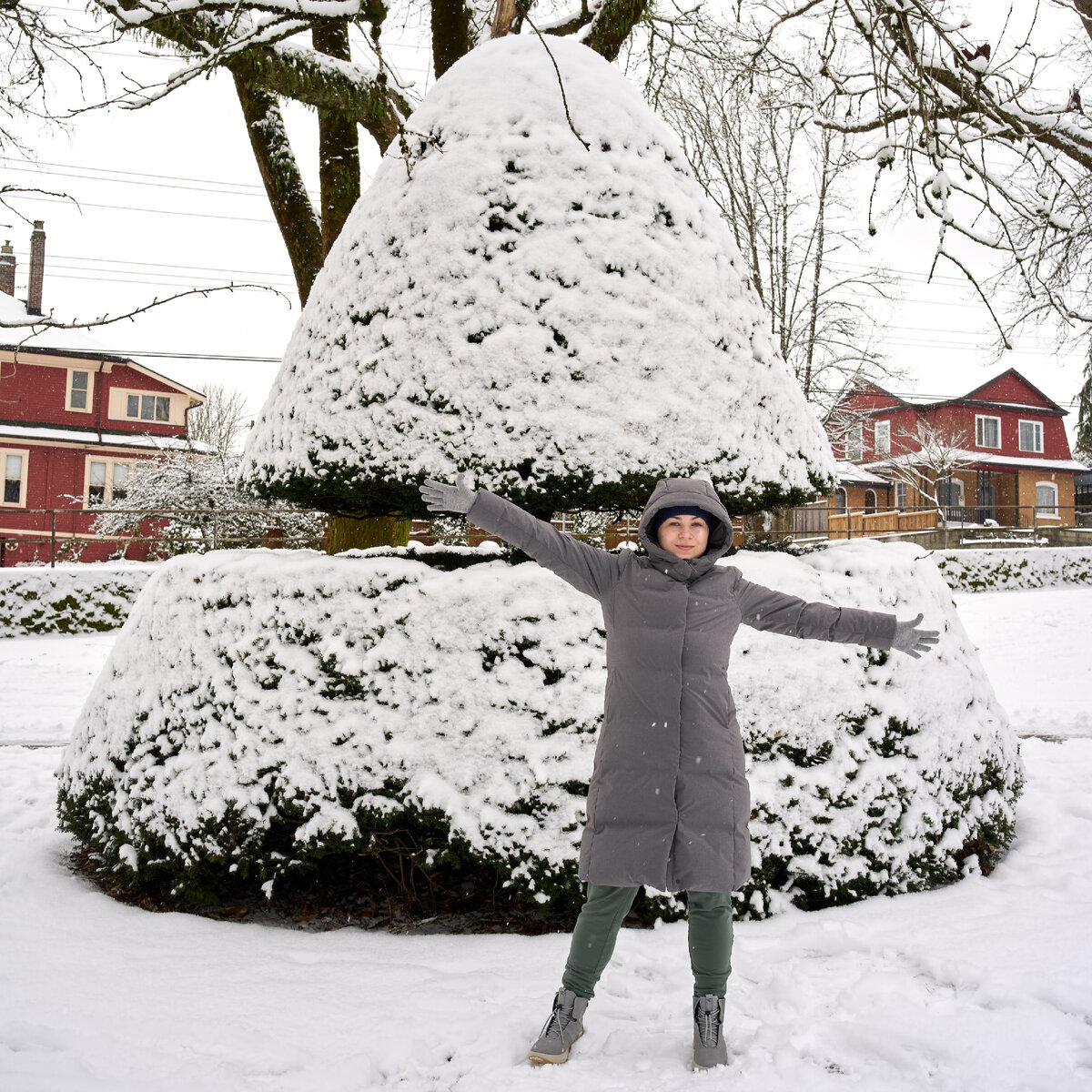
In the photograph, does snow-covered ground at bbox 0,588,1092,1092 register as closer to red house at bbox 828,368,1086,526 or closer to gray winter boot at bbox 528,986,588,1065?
gray winter boot at bbox 528,986,588,1065

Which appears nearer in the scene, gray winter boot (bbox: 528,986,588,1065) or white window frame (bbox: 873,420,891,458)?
gray winter boot (bbox: 528,986,588,1065)

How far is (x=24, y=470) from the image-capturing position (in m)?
28.4

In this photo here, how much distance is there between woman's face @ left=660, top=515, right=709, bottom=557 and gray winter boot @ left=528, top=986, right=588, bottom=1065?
4.37ft

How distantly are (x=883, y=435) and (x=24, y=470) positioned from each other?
35.4 metres

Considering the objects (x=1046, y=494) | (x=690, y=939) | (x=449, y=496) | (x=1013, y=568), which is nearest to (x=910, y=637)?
(x=690, y=939)

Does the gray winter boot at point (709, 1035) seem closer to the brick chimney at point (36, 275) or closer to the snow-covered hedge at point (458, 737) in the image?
the snow-covered hedge at point (458, 737)

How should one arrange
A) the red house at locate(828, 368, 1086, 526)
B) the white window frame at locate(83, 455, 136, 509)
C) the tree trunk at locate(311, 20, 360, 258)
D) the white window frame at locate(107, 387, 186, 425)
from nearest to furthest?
the tree trunk at locate(311, 20, 360, 258) → the white window frame at locate(83, 455, 136, 509) → the white window frame at locate(107, 387, 186, 425) → the red house at locate(828, 368, 1086, 526)

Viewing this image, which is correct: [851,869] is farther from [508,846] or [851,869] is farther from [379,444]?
[379,444]

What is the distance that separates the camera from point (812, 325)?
2288 cm

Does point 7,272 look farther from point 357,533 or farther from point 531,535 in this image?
point 531,535

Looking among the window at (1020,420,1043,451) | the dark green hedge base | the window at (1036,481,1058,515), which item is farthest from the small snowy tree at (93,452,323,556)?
the window at (1036,481,1058,515)

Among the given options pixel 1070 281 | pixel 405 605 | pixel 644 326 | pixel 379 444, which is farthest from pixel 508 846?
pixel 1070 281

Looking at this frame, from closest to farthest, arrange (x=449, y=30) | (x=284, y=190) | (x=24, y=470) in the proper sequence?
1. (x=284, y=190)
2. (x=449, y=30)
3. (x=24, y=470)

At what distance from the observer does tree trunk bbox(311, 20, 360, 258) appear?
269 inches
